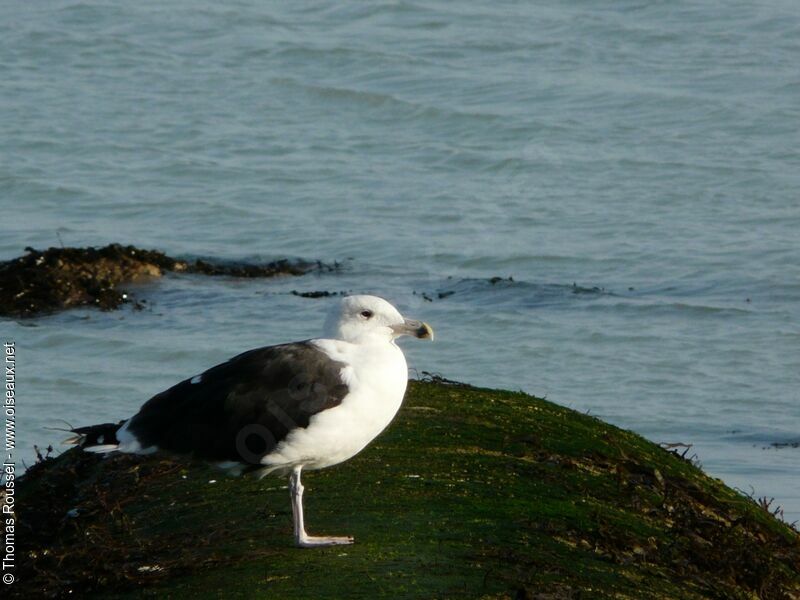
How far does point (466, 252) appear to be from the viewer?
1540cm

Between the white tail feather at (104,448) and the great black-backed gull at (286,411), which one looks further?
the white tail feather at (104,448)

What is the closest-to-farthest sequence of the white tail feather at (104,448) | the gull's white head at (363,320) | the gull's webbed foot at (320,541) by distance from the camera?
the gull's webbed foot at (320,541), the white tail feather at (104,448), the gull's white head at (363,320)

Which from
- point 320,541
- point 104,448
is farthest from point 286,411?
point 104,448

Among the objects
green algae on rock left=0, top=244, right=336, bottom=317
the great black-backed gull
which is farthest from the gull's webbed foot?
green algae on rock left=0, top=244, right=336, bottom=317

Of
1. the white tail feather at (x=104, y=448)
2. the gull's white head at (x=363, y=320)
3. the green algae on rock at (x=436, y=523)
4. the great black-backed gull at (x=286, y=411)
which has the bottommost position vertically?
the green algae on rock at (x=436, y=523)

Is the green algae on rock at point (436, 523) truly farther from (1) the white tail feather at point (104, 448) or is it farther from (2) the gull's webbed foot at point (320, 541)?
(1) the white tail feather at point (104, 448)

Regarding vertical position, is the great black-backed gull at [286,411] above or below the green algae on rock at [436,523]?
above

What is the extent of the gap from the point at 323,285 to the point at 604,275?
2.93m

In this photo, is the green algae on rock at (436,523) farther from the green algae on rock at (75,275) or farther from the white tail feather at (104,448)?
the green algae on rock at (75,275)

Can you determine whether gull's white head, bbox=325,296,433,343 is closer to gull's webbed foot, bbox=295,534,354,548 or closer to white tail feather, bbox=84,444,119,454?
gull's webbed foot, bbox=295,534,354,548

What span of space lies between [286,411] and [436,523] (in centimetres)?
74

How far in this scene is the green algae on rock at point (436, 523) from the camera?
16.8ft

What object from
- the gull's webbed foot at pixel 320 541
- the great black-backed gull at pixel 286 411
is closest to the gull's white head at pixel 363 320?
the great black-backed gull at pixel 286 411

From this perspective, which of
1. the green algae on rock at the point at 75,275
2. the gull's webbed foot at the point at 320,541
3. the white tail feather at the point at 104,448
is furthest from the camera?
the green algae on rock at the point at 75,275
